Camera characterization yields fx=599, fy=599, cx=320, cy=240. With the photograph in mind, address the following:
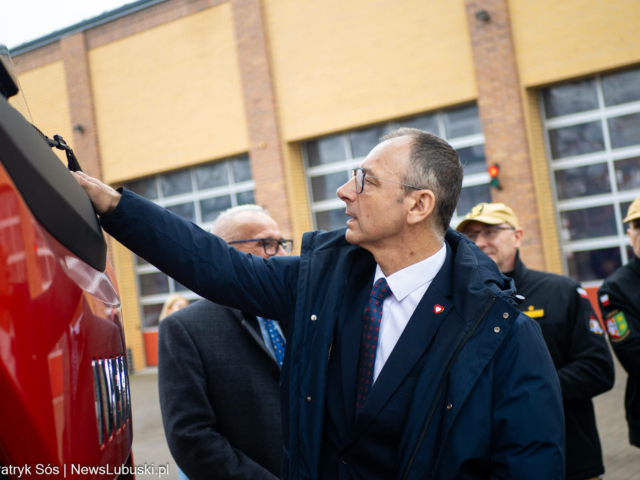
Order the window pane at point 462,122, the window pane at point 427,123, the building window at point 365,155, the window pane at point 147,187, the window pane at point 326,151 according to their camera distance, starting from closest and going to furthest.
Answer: the window pane at point 462,122
the building window at point 365,155
the window pane at point 427,123
the window pane at point 326,151
the window pane at point 147,187

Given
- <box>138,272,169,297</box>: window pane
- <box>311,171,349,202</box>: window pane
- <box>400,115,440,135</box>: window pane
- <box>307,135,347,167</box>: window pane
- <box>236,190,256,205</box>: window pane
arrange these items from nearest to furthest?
<box>400,115,440,135</box>: window pane < <box>307,135,347,167</box>: window pane < <box>311,171,349,202</box>: window pane < <box>236,190,256,205</box>: window pane < <box>138,272,169,297</box>: window pane

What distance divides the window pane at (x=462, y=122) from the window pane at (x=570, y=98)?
1134 millimetres

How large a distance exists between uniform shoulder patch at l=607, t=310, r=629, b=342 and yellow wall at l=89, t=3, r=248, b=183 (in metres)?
9.71

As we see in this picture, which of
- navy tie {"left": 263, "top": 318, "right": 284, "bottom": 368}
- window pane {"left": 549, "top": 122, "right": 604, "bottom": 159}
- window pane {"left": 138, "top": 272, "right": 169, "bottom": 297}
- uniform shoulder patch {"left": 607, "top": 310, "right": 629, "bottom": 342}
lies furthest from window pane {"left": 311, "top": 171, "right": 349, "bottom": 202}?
navy tie {"left": 263, "top": 318, "right": 284, "bottom": 368}

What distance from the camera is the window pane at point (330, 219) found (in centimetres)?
1191

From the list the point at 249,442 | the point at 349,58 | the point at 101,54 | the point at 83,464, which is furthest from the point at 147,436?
the point at 101,54

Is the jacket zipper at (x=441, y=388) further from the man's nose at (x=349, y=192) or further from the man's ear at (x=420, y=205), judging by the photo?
the man's nose at (x=349, y=192)

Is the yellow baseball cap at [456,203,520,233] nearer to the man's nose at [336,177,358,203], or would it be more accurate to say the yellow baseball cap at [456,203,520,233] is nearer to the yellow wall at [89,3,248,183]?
the man's nose at [336,177,358,203]

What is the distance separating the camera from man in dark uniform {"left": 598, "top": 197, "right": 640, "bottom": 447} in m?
3.33

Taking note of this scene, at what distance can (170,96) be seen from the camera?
13078 millimetres

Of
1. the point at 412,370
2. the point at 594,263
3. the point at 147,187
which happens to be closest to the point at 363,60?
the point at 594,263

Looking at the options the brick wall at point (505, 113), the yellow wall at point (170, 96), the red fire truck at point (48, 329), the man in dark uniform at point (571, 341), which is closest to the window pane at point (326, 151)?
the yellow wall at point (170, 96)

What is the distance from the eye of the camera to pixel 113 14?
13625 mm

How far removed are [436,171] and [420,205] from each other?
13 centimetres
